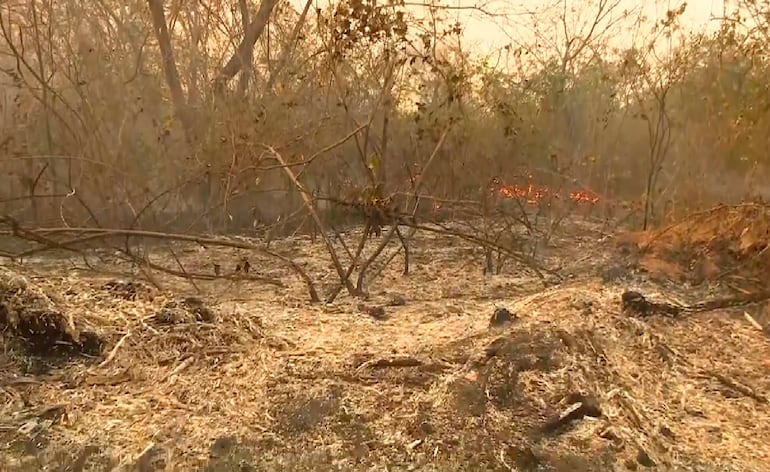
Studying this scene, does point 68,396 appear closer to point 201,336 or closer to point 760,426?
point 201,336

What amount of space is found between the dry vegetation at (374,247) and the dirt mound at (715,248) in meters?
0.02

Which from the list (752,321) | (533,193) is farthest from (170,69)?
(752,321)

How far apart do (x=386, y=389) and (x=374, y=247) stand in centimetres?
280

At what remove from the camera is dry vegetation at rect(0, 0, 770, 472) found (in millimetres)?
2742

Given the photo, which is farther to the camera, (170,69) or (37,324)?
(170,69)

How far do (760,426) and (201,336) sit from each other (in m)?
2.19

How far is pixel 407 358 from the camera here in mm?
3203

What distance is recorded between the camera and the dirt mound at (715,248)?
4441 millimetres

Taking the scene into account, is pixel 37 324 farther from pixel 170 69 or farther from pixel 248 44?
pixel 170 69

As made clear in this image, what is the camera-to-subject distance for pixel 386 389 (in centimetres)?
300

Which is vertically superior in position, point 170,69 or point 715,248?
point 170,69

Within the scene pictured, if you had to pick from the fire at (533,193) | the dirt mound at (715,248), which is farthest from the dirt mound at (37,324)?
the fire at (533,193)

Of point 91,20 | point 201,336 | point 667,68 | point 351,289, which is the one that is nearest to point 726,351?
point 351,289

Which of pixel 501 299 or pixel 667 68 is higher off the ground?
pixel 667 68
